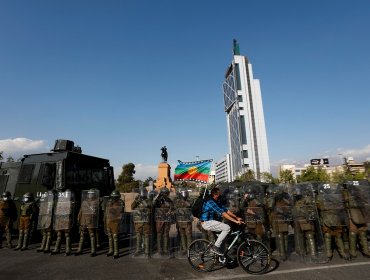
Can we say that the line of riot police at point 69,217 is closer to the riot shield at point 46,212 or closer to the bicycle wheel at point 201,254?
the riot shield at point 46,212

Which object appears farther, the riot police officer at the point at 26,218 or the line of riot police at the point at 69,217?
the riot police officer at the point at 26,218

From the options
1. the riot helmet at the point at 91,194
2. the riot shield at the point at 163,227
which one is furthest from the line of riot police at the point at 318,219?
the riot helmet at the point at 91,194

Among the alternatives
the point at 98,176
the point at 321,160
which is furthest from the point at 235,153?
the point at 98,176

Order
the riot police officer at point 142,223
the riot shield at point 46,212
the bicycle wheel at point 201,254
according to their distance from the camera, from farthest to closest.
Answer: the riot shield at point 46,212 → the riot police officer at point 142,223 → the bicycle wheel at point 201,254

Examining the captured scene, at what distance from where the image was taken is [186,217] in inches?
323

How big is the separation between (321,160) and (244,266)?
141 m

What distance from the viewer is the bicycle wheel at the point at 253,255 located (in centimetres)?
611

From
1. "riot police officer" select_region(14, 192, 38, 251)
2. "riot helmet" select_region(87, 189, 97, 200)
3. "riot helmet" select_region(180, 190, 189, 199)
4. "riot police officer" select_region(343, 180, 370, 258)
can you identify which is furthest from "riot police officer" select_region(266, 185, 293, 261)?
"riot police officer" select_region(14, 192, 38, 251)

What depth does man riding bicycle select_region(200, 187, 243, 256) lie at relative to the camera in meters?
6.34

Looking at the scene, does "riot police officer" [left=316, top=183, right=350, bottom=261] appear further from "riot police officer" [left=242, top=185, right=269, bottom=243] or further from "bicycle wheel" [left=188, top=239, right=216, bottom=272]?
"bicycle wheel" [left=188, top=239, right=216, bottom=272]

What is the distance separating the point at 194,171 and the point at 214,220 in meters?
6.50

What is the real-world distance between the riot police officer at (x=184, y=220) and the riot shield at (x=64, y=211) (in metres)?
3.49

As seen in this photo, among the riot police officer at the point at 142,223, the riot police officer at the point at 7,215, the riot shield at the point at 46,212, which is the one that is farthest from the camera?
the riot police officer at the point at 7,215

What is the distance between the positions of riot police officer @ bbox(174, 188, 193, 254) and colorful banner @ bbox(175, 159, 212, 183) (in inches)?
158
